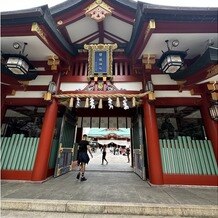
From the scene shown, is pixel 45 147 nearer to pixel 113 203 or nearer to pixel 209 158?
pixel 113 203

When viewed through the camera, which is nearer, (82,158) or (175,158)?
(175,158)

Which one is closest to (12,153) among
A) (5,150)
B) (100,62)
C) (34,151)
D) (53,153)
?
(5,150)

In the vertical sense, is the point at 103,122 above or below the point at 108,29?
below

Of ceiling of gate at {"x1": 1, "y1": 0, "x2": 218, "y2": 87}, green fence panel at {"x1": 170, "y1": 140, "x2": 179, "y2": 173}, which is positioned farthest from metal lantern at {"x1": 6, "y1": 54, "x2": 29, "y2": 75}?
green fence panel at {"x1": 170, "y1": 140, "x2": 179, "y2": 173}

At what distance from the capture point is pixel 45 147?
5688 mm

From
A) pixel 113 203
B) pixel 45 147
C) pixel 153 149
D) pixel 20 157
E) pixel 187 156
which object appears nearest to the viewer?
pixel 113 203

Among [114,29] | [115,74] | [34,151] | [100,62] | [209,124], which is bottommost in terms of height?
[34,151]

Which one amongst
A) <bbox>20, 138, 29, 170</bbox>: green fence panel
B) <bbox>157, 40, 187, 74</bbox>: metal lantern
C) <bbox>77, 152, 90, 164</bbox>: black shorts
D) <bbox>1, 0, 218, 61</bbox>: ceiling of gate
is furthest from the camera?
<bbox>77, 152, 90, 164</bbox>: black shorts

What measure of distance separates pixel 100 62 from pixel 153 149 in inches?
159

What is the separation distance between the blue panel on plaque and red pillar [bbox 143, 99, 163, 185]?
2.27 metres

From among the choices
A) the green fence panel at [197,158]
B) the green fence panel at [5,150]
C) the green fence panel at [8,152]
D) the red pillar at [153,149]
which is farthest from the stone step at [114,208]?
the green fence panel at [5,150]

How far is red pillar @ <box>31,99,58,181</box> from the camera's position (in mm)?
5480

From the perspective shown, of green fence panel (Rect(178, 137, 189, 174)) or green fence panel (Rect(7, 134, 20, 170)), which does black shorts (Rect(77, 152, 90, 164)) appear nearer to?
green fence panel (Rect(7, 134, 20, 170))

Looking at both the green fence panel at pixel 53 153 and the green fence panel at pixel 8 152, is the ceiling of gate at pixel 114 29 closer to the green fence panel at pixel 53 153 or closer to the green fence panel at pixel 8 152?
the green fence panel at pixel 8 152
